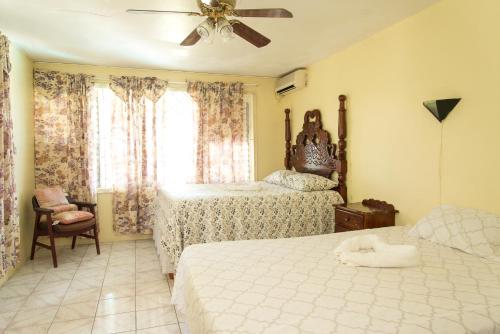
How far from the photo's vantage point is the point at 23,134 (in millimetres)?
3645

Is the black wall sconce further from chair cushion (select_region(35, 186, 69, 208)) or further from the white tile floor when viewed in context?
chair cushion (select_region(35, 186, 69, 208))

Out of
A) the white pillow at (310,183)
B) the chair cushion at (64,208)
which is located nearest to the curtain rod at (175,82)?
the chair cushion at (64,208)

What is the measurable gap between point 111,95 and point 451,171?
3937 mm

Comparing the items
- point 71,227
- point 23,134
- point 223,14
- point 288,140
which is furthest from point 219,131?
point 223,14

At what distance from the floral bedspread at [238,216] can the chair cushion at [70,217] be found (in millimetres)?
897

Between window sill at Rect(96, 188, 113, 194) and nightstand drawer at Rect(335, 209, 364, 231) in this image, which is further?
window sill at Rect(96, 188, 113, 194)

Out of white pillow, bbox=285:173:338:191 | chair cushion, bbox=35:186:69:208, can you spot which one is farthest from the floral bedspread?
chair cushion, bbox=35:186:69:208

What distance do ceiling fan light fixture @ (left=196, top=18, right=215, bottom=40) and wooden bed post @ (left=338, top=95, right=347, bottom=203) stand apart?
194 cm

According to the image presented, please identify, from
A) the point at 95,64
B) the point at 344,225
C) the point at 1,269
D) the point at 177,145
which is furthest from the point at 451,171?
the point at 95,64

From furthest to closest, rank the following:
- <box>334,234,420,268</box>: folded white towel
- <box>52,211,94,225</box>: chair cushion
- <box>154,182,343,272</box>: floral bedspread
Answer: <box>52,211,94,225</box>: chair cushion
<box>154,182,343,272</box>: floral bedspread
<box>334,234,420,268</box>: folded white towel

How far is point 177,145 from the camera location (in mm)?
4594

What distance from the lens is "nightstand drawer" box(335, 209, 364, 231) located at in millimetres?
2889

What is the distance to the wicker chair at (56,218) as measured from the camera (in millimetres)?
3471

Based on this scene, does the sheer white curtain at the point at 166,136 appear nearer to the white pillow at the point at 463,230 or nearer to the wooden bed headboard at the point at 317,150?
the wooden bed headboard at the point at 317,150
